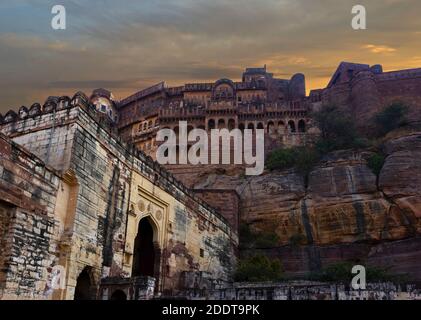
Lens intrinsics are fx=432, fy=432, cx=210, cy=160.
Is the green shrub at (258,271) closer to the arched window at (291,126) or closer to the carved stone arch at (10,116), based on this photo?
the carved stone arch at (10,116)

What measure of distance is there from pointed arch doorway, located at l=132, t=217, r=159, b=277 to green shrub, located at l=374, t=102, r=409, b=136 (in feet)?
78.2

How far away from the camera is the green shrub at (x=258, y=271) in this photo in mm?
19530

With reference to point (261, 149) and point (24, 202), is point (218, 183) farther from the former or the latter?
point (24, 202)

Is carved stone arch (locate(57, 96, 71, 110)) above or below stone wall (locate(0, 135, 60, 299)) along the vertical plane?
above

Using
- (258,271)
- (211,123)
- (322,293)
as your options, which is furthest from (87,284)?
(211,123)

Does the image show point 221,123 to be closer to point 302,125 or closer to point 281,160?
point 302,125

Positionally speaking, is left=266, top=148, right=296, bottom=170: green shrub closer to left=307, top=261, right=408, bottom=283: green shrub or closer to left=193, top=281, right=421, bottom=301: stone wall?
left=307, top=261, right=408, bottom=283: green shrub

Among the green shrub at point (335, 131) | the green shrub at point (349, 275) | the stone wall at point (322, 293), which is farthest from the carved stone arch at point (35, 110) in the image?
the green shrub at point (335, 131)

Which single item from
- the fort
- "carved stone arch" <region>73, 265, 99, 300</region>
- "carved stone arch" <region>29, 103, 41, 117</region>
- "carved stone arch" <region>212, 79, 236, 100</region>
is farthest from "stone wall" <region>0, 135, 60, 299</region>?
"carved stone arch" <region>212, 79, 236, 100</region>

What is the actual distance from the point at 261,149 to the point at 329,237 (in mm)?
14051

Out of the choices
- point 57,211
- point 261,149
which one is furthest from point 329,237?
point 57,211

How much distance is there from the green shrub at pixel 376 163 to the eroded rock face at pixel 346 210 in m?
0.37

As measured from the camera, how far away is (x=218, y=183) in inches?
1221

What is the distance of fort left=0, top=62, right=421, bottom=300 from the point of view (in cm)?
1035
